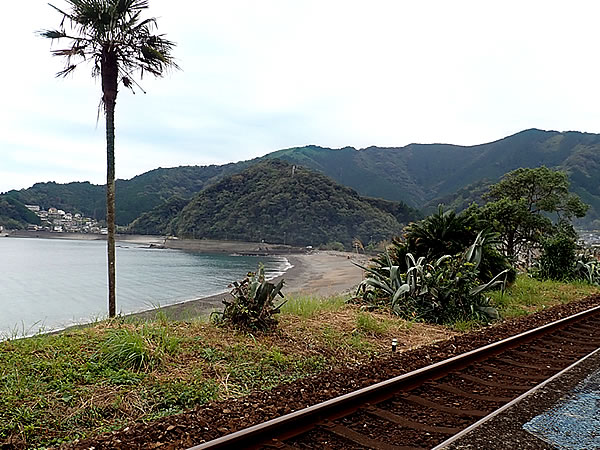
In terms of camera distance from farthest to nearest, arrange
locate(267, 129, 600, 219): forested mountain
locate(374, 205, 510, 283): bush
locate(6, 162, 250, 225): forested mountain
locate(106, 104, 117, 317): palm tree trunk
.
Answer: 1. locate(267, 129, 600, 219): forested mountain
2. locate(6, 162, 250, 225): forested mountain
3. locate(374, 205, 510, 283): bush
4. locate(106, 104, 117, 317): palm tree trunk

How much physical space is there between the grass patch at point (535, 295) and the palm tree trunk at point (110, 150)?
23.3 feet

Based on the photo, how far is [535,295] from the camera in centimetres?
1124

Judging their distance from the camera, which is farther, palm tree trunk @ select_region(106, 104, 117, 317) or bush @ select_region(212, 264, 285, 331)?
palm tree trunk @ select_region(106, 104, 117, 317)

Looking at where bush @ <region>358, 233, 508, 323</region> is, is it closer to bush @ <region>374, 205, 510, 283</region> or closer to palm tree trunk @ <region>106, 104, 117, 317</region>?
bush @ <region>374, 205, 510, 283</region>

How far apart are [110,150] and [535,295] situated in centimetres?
973

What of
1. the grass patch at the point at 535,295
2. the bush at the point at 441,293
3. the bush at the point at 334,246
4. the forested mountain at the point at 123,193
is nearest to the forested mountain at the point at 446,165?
the bush at the point at 334,246

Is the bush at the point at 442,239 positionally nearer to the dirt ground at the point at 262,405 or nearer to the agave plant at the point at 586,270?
the dirt ground at the point at 262,405

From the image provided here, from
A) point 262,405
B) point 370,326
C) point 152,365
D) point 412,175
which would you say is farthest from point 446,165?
point 262,405

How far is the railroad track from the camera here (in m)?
3.29

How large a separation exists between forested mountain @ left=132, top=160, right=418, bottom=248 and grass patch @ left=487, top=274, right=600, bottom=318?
72361mm

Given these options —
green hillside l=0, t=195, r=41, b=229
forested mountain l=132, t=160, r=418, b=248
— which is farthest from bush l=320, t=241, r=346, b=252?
green hillside l=0, t=195, r=41, b=229

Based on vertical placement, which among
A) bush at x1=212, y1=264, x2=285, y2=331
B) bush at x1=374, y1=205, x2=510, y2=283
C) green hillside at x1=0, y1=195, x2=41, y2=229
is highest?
green hillside at x1=0, y1=195, x2=41, y2=229

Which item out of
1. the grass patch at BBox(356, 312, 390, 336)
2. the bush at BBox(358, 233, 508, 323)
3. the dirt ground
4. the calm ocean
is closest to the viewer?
the dirt ground

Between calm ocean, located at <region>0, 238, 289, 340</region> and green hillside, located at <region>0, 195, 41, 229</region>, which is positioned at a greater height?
green hillside, located at <region>0, 195, 41, 229</region>
